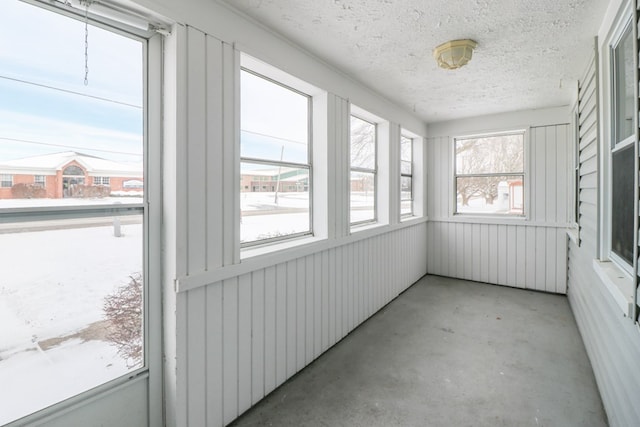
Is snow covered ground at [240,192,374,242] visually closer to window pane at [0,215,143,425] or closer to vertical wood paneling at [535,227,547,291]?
window pane at [0,215,143,425]

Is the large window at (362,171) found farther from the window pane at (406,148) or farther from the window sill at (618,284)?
the window sill at (618,284)

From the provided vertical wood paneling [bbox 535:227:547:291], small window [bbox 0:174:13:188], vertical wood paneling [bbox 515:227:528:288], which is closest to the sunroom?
small window [bbox 0:174:13:188]

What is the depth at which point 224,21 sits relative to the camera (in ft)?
6.05

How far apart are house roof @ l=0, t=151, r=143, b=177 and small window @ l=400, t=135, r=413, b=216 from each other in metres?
3.79

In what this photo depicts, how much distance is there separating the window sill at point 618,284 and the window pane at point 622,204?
0.09 m

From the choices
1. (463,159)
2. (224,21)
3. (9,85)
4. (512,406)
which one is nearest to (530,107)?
(463,159)

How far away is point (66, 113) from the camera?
1.40m

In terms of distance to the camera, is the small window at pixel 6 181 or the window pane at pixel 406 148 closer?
the small window at pixel 6 181

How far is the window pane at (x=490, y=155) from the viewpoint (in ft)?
14.8

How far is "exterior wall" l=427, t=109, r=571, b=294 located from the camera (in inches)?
165

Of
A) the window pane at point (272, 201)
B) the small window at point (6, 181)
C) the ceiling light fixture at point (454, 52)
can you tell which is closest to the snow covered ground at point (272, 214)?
the window pane at point (272, 201)

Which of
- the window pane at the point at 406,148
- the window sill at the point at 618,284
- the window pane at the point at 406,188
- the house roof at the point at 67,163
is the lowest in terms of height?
the window sill at the point at 618,284

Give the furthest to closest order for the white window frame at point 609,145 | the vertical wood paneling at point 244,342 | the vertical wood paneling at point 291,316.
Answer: the vertical wood paneling at point 291,316 < the vertical wood paneling at point 244,342 < the white window frame at point 609,145

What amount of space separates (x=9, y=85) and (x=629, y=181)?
2.85 m
